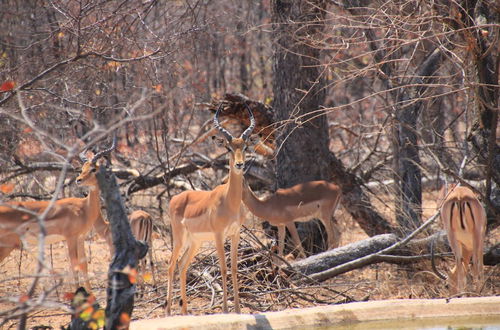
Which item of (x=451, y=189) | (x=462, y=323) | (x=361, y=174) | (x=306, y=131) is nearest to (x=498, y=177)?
(x=451, y=189)

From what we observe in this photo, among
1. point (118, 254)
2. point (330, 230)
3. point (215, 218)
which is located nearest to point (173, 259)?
point (215, 218)

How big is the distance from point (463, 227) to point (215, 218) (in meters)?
2.48

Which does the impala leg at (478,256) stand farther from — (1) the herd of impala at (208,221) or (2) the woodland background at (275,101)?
(2) the woodland background at (275,101)

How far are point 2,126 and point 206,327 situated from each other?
5.12 m

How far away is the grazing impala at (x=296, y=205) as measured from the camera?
10328 millimetres

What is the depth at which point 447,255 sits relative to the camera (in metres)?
7.79

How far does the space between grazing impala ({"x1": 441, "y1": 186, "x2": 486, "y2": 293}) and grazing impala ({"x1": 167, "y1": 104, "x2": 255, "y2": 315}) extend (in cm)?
211

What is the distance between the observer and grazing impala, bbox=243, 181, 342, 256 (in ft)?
33.9

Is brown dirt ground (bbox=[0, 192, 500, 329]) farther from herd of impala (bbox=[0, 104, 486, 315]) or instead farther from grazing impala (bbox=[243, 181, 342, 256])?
grazing impala (bbox=[243, 181, 342, 256])

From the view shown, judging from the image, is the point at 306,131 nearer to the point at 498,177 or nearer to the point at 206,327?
the point at 498,177

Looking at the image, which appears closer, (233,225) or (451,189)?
(233,225)

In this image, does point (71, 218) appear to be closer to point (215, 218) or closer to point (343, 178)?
point (215, 218)

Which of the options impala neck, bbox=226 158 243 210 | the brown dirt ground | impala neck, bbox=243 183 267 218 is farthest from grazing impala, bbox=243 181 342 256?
impala neck, bbox=226 158 243 210

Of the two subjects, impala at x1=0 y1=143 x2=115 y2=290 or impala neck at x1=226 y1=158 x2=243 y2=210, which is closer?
impala neck at x1=226 y1=158 x2=243 y2=210
